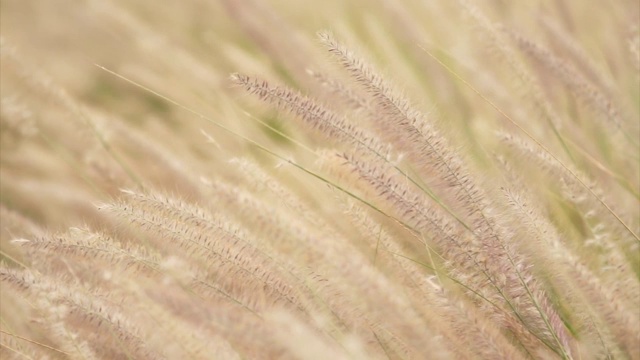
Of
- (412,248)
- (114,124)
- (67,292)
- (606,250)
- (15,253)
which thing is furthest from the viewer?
(114,124)

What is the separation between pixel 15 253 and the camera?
1.86 m

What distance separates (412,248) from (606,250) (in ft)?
1.16

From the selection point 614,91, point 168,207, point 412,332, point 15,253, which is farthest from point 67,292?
point 614,91

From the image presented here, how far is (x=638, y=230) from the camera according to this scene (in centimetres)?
141

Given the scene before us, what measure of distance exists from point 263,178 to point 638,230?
66cm

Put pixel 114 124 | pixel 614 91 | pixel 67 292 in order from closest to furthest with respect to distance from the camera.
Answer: pixel 67 292, pixel 614 91, pixel 114 124

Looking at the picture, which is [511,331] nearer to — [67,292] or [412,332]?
[412,332]

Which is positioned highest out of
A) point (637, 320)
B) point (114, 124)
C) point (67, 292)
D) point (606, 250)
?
point (114, 124)

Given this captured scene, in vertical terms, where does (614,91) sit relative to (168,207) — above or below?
above

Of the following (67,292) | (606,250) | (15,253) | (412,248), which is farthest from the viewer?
(15,253)

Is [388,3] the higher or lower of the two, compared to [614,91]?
higher

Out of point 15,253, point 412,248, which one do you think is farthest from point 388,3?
point 15,253

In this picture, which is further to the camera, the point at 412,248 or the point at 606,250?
the point at 412,248

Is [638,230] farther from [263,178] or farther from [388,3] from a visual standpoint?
[388,3]
